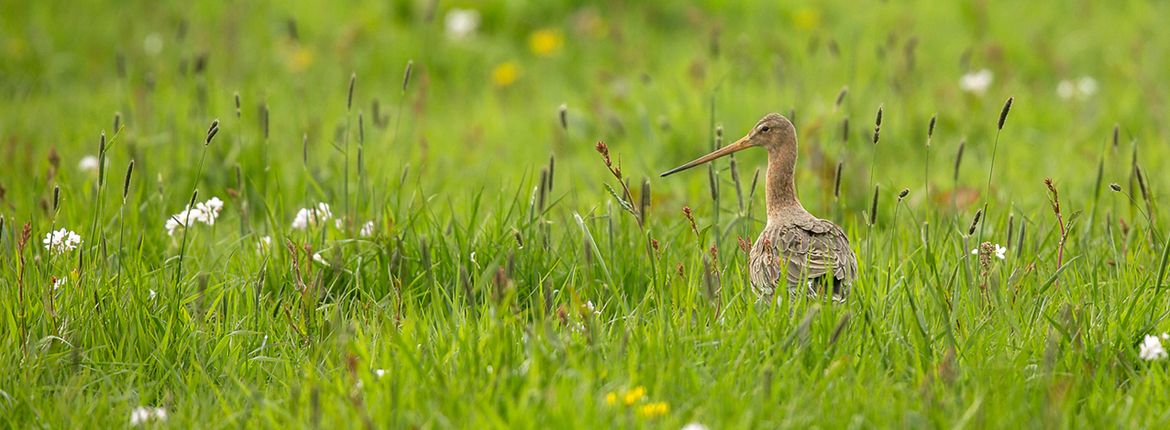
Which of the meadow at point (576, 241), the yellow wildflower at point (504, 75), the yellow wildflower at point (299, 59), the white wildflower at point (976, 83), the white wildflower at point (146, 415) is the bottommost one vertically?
the white wildflower at point (146, 415)

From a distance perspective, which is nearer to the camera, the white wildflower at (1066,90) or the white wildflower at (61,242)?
the white wildflower at (61,242)

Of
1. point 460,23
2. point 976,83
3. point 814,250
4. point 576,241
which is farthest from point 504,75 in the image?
point 814,250

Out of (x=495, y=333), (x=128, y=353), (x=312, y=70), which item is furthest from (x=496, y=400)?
(x=312, y=70)

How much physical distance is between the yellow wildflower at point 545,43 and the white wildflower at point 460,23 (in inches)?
16.4

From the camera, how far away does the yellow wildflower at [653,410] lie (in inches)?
121

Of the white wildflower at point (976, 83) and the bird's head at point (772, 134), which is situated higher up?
the white wildflower at point (976, 83)

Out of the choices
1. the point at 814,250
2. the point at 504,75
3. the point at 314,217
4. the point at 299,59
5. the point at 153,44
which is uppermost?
the point at 153,44

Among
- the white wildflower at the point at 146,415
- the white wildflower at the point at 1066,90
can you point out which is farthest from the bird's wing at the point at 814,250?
the white wildflower at the point at 1066,90

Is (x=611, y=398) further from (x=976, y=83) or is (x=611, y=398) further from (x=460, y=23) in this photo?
(x=460, y=23)

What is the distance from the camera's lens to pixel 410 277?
14.3ft

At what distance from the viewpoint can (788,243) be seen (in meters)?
Answer: 4.13

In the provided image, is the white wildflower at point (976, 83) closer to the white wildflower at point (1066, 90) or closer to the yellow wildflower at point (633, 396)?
the white wildflower at point (1066, 90)

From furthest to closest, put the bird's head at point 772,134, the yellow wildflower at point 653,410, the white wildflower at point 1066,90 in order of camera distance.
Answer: the white wildflower at point 1066,90 < the bird's head at point 772,134 < the yellow wildflower at point 653,410

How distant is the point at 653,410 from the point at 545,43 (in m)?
6.01
